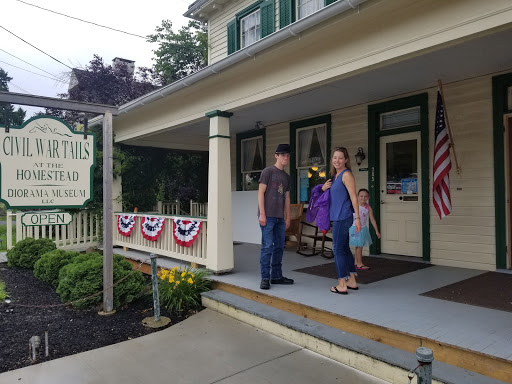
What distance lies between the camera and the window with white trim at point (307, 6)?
7461 millimetres

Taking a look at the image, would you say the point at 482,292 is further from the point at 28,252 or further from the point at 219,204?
the point at 28,252

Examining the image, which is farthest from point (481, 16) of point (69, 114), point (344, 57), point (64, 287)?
point (69, 114)

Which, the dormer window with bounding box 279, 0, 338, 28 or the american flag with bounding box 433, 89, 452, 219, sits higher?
the dormer window with bounding box 279, 0, 338, 28

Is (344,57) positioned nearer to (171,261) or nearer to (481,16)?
(481,16)

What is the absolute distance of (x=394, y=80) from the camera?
5137 mm

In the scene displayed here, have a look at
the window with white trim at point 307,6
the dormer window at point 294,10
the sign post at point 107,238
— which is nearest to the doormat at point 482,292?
the sign post at point 107,238

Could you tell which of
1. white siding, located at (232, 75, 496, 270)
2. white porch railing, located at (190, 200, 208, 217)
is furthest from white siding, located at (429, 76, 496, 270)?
white porch railing, located at (190, 200, 208, 217)

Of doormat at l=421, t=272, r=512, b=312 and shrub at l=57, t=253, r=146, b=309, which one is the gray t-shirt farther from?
shrub at l=57, t=253, r=146, b=309

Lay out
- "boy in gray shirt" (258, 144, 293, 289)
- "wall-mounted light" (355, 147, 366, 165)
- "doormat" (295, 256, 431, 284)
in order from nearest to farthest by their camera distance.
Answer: "boy in gray shirt" (258, 144, 293, 289)
"doormat" (295, 256, 431, 284)
"wall-mounted light" (355, 147, 366, 165)

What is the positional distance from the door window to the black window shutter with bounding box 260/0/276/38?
12.6ft

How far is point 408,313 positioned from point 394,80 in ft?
10.4

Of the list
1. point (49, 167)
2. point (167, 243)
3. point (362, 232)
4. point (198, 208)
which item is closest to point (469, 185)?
point (362, 232)

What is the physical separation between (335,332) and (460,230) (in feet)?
9.75

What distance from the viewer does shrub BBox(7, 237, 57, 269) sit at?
23.7ft
